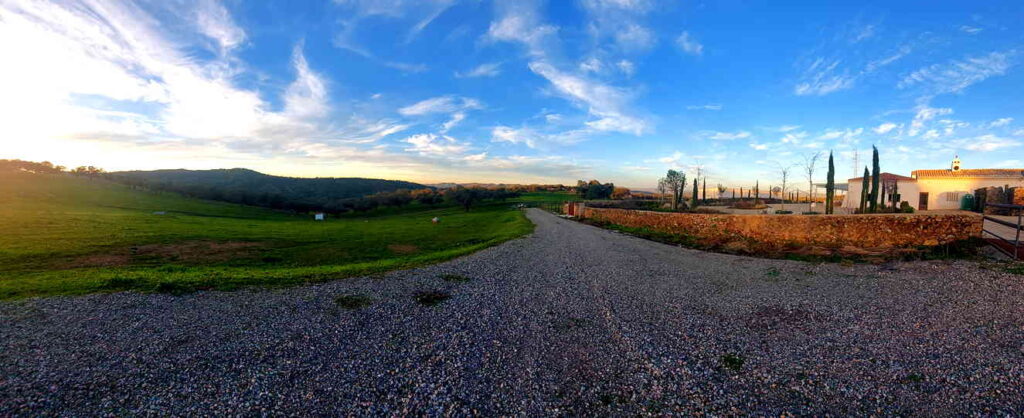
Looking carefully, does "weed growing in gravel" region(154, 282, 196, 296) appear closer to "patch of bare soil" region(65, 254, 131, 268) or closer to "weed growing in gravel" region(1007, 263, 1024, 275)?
"patch of bare soil" region(65, 254, 131, 268)

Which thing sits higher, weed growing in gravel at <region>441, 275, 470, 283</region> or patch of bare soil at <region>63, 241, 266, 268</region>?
weed growing in gravel at <region>441, 275, 470, 283</region>

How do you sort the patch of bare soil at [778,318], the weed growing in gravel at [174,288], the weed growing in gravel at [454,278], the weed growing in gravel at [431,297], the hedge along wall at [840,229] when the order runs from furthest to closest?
the hedge along wall at [840,229], the weed growing in gravel at [454,278], the weed growing in gravel at [174,288], the weed growing in gravel at [431,297], the patch of bare soil at [778,318]

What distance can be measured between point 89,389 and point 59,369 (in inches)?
51.9

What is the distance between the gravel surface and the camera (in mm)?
5695

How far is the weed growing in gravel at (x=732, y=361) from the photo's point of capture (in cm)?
675

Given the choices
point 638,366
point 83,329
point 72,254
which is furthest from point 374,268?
point 72,254

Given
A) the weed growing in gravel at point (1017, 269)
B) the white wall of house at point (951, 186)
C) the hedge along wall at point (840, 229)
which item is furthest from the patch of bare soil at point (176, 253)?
the white wall of house at point (951, 186)

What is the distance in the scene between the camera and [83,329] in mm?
8203

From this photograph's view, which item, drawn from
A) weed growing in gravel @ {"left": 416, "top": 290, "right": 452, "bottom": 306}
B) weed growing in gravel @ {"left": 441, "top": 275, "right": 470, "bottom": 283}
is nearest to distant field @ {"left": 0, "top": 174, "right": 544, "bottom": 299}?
weed growing in gravel @ {"left": 441, "top": 275, "right": 470, "bottom": 283}

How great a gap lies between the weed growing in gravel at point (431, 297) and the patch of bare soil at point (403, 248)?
13698mm

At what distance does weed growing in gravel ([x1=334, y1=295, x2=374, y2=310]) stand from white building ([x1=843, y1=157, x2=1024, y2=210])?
4843 cm

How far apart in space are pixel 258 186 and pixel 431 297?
163111 millimetres

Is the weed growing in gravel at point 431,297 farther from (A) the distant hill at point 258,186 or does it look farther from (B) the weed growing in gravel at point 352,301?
(A) the distant hill at point 258,186

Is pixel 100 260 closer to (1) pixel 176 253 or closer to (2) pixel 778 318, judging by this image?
(1) pixel 176 253
